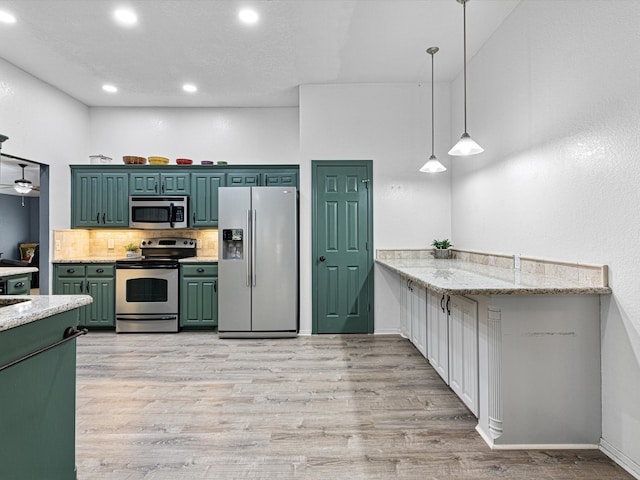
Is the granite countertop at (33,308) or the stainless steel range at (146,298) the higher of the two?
the granite countertop at (33,308)

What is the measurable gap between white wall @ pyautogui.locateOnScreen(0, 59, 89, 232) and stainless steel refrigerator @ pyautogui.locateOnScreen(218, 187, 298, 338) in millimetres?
2188

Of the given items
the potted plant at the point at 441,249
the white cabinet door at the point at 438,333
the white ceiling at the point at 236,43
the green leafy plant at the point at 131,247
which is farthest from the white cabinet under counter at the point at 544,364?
the green leafy plant at the point at 131,247

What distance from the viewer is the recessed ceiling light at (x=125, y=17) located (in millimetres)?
2982

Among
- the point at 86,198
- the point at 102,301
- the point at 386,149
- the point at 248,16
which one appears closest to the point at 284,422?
the point at 248,16

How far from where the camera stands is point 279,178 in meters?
4.82

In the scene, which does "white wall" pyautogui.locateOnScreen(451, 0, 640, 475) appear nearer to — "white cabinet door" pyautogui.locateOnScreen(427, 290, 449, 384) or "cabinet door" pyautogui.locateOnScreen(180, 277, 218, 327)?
"white cabinet door" pyautogui.locateOnScreen(427, 290, 449, 384)

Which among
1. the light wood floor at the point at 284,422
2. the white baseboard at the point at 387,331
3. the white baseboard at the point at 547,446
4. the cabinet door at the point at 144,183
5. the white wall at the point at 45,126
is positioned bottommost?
the light wood floor at the point at 284,422

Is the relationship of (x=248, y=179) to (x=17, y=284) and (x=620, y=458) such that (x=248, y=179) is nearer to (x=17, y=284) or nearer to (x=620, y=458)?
(x=17, y=284)

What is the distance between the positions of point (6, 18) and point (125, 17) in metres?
1.03

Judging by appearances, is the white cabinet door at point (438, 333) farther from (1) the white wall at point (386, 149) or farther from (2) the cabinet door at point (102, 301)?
(2) the cabinet door at point (102, 301)

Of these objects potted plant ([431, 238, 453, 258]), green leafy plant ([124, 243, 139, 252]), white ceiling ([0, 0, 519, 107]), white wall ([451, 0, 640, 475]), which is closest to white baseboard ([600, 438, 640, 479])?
white wall ([451, 0, 640, 475])

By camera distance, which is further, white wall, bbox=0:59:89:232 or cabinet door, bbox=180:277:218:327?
cabinet door, bbox=180:277:218:327

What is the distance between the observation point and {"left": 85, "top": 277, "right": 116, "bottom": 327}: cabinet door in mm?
4613

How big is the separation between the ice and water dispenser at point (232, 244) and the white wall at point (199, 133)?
4.50 feet
